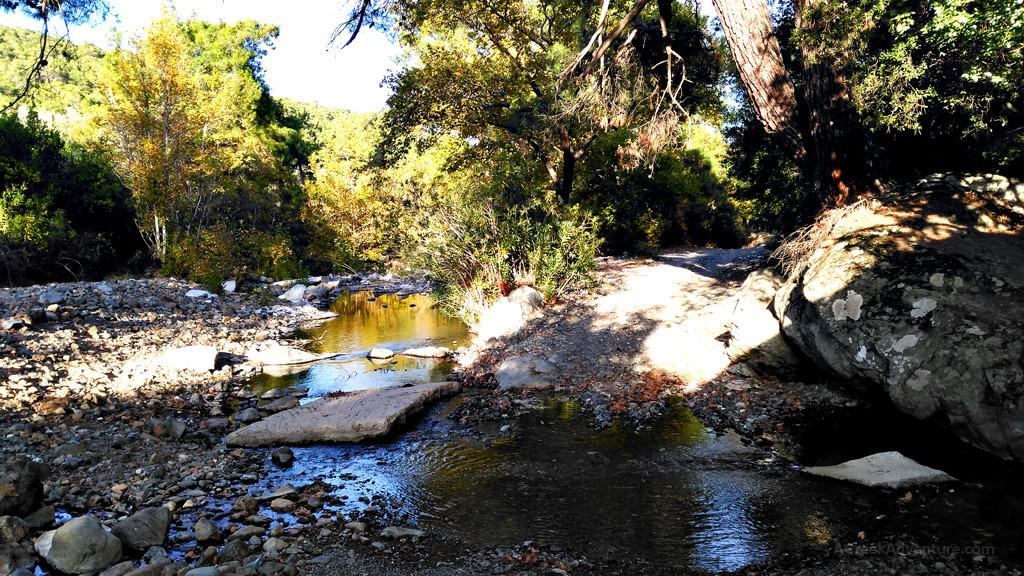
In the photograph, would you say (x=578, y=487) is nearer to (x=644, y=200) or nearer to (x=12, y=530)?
(x=12, y=530)

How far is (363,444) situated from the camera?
656 centimetres

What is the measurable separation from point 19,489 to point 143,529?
104cm

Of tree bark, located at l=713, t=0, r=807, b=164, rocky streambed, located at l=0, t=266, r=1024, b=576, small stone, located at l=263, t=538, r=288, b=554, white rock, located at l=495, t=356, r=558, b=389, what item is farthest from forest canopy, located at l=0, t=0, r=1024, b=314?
small stone, located at l=263, t=538, r=288, b=554

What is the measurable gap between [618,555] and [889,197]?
261 inches

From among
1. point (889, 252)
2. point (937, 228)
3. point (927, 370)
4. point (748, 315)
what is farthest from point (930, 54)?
point (927, 370)

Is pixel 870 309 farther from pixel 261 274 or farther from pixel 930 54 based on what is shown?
pixel 261 274

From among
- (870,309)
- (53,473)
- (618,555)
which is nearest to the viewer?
(618,555)

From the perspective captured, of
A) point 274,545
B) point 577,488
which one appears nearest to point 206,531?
point 274,545

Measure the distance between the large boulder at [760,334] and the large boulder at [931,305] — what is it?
1.06 ft

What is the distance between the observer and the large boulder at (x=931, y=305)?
5.18 meters

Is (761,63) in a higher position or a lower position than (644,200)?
higher

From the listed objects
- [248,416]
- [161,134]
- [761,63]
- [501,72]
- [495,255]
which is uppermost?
[501,72]

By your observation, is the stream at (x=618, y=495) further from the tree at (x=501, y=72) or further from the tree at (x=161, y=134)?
the tree at (x=161, y=134)

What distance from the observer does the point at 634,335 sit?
989 cm
